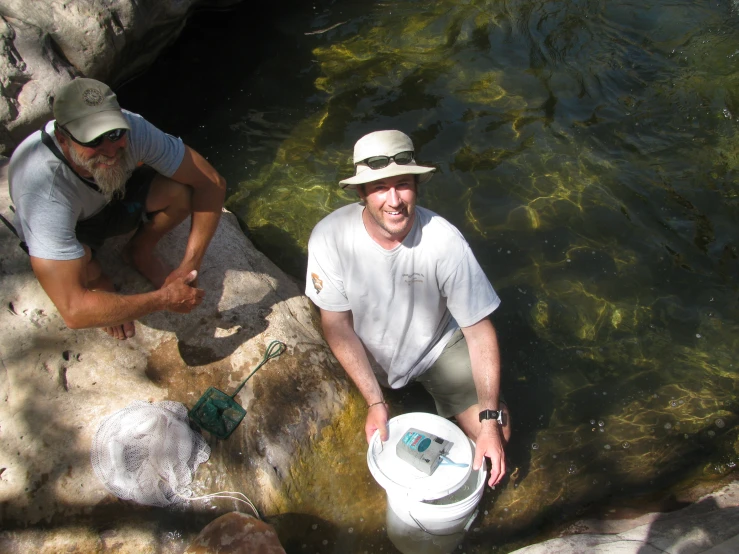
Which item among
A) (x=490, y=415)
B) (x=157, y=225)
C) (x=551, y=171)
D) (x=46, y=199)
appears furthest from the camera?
(x=551, y=171)

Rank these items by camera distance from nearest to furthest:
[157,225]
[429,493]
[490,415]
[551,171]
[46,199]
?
[429,493] < [46,199] < [490,415] < [157,225] < [551,171]

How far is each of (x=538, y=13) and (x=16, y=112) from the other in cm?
589

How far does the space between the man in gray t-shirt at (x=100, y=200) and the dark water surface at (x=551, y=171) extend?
148 cm

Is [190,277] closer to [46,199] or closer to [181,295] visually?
[181,295]

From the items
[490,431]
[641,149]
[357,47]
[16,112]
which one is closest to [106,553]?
[490,431]

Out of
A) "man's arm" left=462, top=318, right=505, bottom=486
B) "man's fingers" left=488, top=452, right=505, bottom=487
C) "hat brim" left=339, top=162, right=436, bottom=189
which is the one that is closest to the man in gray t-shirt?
"hat brim" left=339, top=162, right=436, bottom=189

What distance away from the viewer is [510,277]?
5129 millimetres

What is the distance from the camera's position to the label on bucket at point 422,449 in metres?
3.04

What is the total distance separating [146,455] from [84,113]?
176 cm

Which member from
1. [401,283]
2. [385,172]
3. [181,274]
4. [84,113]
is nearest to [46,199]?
[84,113]

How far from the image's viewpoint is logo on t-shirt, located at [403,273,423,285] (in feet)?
11.4

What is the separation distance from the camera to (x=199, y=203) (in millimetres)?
4016

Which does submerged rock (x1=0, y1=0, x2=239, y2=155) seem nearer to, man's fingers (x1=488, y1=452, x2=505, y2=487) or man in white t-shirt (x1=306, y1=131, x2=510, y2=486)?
man in white t-shirt (x1=306, y1=131, x2=510, y2=486)

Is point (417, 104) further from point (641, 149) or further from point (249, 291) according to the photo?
point (249, 291)
